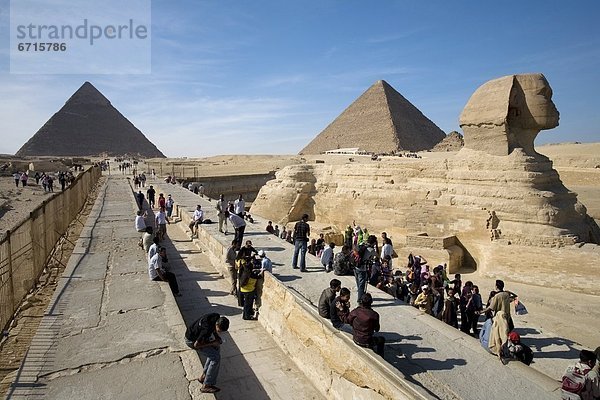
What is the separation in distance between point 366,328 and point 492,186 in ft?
23.8

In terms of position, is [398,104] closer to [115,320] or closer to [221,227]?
[221,227]

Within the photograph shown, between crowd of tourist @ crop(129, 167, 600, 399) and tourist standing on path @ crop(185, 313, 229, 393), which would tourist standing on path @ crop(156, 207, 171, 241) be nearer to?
crowd of tourist @ crop(129, 167, 600, 399)

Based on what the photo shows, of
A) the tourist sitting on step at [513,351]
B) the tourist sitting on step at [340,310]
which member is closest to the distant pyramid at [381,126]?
the tourist sitting on step at [513,351]

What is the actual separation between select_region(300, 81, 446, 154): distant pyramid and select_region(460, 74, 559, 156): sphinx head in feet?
98.3

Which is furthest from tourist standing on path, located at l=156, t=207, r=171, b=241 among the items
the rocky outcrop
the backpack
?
the rocky outcrop

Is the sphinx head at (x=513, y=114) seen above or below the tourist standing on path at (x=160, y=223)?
above

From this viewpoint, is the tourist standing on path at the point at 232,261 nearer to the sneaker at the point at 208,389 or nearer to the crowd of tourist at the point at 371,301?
the crowd of tourist at the point at 371,301

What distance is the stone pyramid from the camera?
Answer: 73.4 meters

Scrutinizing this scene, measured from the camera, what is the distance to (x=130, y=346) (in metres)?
3.51

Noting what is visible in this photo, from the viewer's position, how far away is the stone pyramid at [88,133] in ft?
241

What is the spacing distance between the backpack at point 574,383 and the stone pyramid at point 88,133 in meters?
84.8

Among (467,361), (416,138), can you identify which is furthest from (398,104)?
(467,361)

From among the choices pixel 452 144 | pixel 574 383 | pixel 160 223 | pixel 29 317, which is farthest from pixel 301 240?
pixel 452 144

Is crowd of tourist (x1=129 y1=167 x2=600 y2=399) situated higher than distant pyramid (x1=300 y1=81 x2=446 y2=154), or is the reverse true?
distant pyramid (x1=300 y1=81 x2=446 y2=154)
